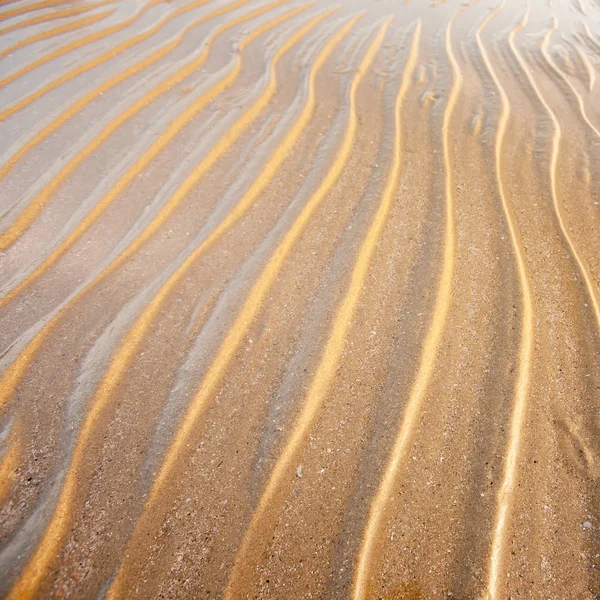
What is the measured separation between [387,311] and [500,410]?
542 millimetres

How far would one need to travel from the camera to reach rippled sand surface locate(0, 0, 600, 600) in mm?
1230

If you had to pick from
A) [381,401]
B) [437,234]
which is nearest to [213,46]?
[437,234]

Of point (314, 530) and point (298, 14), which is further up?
point (298, 14)

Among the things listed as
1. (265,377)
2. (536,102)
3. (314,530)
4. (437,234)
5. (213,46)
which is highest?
(213,46)

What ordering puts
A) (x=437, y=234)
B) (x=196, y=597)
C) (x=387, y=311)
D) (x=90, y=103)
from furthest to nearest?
(x=90, y=103) < (x=437, y=234) < (x=387, y=311) < (x=196, y=597)

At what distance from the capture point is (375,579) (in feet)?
3.87

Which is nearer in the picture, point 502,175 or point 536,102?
point 502,175

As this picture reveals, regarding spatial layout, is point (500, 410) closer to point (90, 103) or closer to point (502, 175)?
point (502, 175)

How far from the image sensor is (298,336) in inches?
68.1

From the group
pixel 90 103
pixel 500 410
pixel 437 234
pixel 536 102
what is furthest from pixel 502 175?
pixel 90 103

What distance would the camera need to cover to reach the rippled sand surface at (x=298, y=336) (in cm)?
123

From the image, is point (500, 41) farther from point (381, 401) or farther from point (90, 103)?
point (381, 401)

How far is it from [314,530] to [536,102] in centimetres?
317

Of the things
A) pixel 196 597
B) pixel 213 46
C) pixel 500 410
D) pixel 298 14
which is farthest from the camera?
pixel 298 14
